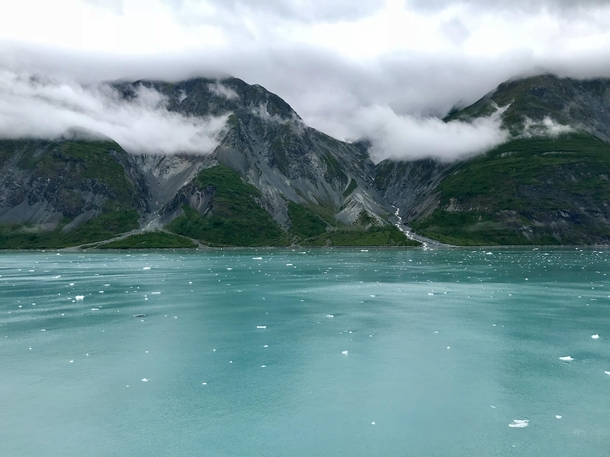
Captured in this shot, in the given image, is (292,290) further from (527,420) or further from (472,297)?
(527,420)

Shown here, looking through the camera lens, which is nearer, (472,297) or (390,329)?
(390,329)

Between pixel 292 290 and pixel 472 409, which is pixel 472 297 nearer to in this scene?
pixel 292 290

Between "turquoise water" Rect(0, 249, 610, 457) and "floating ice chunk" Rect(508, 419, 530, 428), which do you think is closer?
"turquoise water" Rect(0, 249, 610, 457)

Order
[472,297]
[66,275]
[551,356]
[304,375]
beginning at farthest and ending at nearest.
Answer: [66,275]
[472,297]
[551,356]
[304,375]

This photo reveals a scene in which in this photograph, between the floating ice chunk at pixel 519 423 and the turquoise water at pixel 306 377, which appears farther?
the floating ice chunk at pixel 519 423

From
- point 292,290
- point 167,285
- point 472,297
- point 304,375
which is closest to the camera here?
point 304,375

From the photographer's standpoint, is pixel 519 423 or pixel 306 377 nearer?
pixel 519 423

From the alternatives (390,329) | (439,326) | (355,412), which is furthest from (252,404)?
(439,326)

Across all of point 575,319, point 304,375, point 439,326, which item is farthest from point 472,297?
point 304,375
